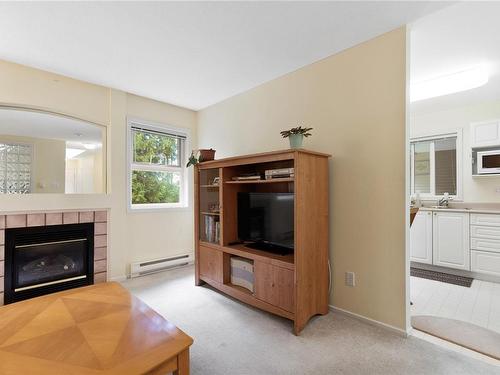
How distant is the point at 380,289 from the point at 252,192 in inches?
60.9

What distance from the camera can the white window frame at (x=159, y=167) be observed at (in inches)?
134

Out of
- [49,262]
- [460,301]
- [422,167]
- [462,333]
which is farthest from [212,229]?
[422,167]

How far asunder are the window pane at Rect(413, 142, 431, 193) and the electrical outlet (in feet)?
8.91

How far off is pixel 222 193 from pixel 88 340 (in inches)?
68.2

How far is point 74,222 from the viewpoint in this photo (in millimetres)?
2924

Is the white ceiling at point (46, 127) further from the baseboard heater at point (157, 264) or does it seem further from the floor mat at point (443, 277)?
the floor mat at point (443, 277)

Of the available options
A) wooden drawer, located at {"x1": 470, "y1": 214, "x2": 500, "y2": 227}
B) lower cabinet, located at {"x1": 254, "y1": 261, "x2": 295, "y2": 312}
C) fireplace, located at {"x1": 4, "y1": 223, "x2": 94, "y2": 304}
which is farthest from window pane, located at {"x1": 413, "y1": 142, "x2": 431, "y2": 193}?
fireplace, located at {"x1": 4, "y1": 223, "x2": 94, "y2": 304}

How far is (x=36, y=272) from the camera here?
2770 millimetres

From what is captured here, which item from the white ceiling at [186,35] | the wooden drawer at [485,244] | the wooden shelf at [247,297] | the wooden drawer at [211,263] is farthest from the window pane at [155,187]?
the wooden drawer at [485,244]

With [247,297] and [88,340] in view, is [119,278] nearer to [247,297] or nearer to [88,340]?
[247,297]

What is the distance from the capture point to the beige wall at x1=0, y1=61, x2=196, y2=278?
2650 mm

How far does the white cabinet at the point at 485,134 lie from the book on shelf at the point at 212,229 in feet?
12.2

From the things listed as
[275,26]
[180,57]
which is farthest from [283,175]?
[180,57]

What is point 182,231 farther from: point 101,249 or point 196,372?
point 196,372
